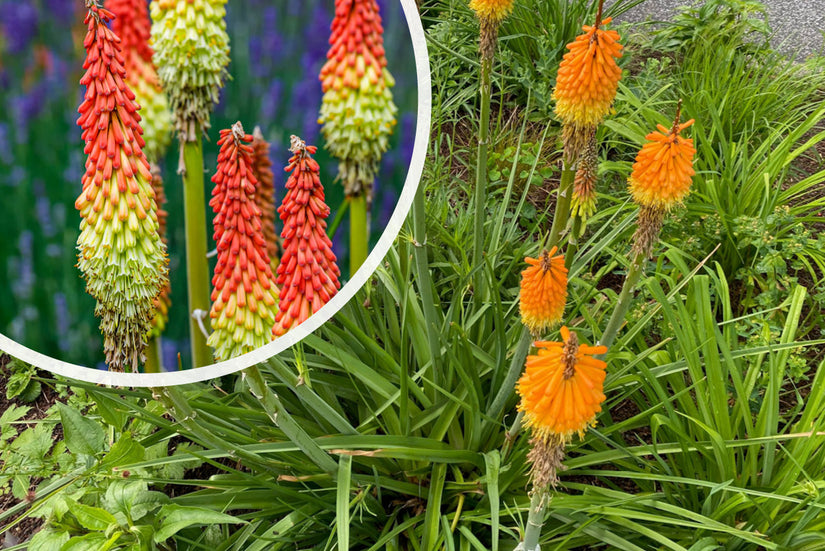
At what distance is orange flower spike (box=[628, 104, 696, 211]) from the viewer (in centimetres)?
96

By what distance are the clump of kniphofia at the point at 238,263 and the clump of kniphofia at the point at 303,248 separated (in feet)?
0.09

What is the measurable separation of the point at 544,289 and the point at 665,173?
24 centimetres

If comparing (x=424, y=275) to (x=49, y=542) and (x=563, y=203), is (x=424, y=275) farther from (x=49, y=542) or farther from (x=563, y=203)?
(x=49, y=542)

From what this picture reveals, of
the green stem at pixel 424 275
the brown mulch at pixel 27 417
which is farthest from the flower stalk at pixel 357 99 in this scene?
the brown mulch at pixel 27 417

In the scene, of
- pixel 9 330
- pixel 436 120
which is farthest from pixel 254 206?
pixel 436 120

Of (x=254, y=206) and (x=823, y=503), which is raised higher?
(x=254, y=206)

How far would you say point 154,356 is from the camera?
1088 mm

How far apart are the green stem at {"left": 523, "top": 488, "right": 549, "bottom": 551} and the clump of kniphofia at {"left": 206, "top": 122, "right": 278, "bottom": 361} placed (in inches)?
18.7

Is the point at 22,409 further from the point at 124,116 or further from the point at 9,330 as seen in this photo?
the point at 124,116

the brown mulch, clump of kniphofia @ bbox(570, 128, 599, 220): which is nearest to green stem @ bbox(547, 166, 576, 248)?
clump of kniphofia @ bbox(570, 128, 599, 220)

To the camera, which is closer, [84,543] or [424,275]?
[84,543]

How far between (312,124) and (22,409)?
1.43m

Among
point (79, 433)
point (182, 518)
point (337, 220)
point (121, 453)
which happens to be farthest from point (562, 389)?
point (79, 433)

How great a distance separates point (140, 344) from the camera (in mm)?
1058
